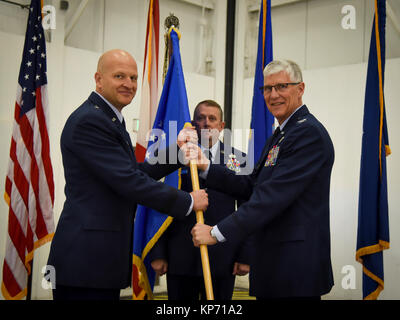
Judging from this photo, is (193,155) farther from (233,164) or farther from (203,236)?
(233,164)

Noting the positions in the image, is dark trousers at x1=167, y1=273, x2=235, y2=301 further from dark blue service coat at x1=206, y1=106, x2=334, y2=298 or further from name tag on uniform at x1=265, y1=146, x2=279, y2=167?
name tag on uniform at x1=265, y1=146, x2=279, y2=167

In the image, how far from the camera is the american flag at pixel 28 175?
413 centimetres

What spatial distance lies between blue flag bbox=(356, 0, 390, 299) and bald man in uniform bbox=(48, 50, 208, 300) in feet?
7.44

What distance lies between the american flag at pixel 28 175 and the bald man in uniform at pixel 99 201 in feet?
6.86

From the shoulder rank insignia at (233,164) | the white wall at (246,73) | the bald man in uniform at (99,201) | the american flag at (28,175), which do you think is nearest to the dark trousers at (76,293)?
the bald man in uniform at (99,201)

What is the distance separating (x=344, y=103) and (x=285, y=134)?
3.89 meters

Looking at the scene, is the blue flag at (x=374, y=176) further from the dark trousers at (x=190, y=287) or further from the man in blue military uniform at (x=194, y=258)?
the dark trousers at (x=190, y=287)

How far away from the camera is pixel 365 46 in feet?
19.4

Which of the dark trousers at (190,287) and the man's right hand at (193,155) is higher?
the man's right hand at (193,155)

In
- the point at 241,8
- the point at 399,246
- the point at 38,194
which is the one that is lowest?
the point at 399,246

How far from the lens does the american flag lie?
4.13m

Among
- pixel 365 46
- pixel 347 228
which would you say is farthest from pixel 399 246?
pixel 365 46

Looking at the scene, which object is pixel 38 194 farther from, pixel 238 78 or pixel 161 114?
pixel 238 78

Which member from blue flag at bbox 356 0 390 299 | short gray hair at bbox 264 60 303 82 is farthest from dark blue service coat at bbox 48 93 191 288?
blue flag at bbox 356 0 390 299
